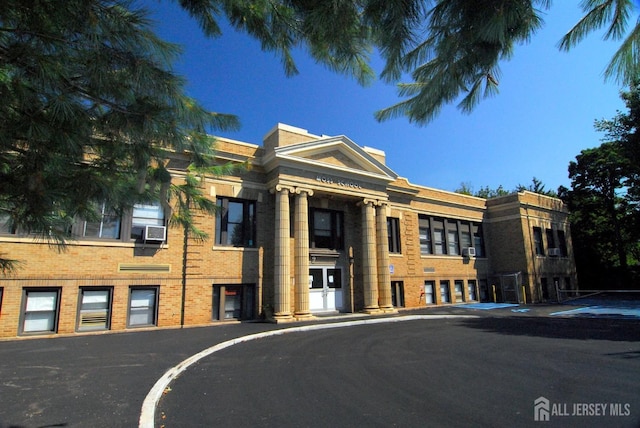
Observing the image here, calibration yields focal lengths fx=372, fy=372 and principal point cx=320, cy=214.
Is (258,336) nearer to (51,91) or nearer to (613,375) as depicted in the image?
(613,375)

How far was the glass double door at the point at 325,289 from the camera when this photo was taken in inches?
690

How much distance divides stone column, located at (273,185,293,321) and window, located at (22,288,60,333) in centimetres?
751

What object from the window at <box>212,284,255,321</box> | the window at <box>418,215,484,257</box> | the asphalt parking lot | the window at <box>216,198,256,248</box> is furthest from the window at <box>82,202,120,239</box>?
the window at <box>418,215,484,257</box>

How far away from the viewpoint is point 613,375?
6.67 metres

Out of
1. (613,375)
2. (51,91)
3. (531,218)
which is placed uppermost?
(531,218)

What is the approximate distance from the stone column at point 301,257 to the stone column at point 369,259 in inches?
137

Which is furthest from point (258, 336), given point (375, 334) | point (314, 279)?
point (314, 279)

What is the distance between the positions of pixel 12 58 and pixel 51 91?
0.30 meters

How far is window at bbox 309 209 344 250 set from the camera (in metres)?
18.3

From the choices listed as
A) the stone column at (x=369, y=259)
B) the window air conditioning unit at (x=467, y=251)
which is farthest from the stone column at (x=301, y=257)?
the window air conditioning unit at (x=467, y=251)

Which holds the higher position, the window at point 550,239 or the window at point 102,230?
the window at point 550,239

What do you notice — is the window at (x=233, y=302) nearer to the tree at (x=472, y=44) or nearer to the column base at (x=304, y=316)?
the column base at (x=304, y=316)

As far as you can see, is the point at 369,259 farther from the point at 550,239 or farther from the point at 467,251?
the point at 550,239

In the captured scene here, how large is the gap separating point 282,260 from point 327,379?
9.02m
